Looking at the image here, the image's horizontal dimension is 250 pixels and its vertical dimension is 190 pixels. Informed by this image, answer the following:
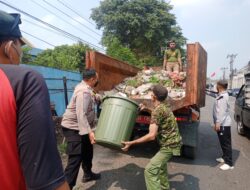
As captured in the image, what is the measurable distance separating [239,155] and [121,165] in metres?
2.79

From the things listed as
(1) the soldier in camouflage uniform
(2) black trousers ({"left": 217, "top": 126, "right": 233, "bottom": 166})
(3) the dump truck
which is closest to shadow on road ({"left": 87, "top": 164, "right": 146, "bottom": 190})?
(1) the soldier in camouflage uniform

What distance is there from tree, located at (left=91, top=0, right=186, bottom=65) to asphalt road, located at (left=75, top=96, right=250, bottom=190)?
22675mm

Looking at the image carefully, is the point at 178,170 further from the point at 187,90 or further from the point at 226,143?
the point at 187,90

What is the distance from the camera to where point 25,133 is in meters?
1.07

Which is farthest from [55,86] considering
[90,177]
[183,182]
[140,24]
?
[140,24]

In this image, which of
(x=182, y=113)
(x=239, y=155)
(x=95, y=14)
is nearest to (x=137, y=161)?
(x=182, y=113)

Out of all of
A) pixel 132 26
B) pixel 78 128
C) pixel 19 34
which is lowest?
pixel 78 128

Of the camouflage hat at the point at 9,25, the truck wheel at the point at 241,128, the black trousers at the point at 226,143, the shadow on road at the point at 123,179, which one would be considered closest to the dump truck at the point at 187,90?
the black trousers at the point at 226,143

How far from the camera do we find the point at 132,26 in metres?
28.2

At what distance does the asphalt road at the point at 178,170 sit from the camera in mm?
4593

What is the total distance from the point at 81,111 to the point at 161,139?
1148 mm

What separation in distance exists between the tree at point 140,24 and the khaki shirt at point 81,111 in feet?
80.5

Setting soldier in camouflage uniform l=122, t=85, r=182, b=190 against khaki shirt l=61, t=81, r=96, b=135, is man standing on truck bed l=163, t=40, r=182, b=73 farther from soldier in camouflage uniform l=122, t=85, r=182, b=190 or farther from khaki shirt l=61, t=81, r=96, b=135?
soldier in camouflage uniform l=122, t=85, r=182, b=190

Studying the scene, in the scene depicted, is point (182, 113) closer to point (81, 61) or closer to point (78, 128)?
point (78, 128)
